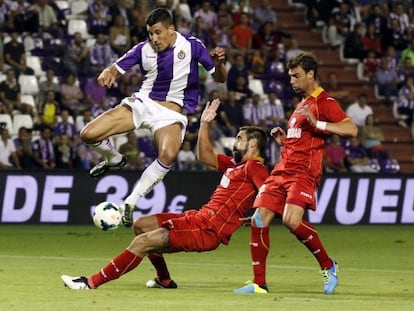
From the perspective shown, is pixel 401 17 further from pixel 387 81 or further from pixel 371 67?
pixel 387 81

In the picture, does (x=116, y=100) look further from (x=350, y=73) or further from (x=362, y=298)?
(x=362, y=298)

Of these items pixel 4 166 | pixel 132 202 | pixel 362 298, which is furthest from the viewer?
pixel 4 166

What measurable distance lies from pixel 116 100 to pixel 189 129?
1.70 meters

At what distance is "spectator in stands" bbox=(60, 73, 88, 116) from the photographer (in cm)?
2406

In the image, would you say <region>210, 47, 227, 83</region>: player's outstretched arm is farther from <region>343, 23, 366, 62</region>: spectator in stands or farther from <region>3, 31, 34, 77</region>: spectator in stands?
<region>343, 23, 366, 62</region>: spectator in stands

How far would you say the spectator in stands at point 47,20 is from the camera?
25.4 metres

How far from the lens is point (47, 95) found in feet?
77.4

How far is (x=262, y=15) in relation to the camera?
28.6 meters

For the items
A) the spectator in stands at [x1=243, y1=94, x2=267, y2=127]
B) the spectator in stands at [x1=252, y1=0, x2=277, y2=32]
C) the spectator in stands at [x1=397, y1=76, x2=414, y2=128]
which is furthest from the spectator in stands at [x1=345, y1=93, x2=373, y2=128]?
the spectator in stands at [x1=252, y1=0, x2=277, y2=32]

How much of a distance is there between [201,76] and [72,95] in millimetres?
2819

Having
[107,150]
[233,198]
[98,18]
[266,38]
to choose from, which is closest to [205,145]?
[233,198]

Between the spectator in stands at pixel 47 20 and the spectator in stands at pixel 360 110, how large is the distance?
243 inches

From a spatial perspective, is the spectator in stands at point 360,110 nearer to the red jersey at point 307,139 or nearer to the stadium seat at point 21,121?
the stadium seat at point 21,121

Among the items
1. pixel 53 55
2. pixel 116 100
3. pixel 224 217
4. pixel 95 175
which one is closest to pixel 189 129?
pixel 116 100
